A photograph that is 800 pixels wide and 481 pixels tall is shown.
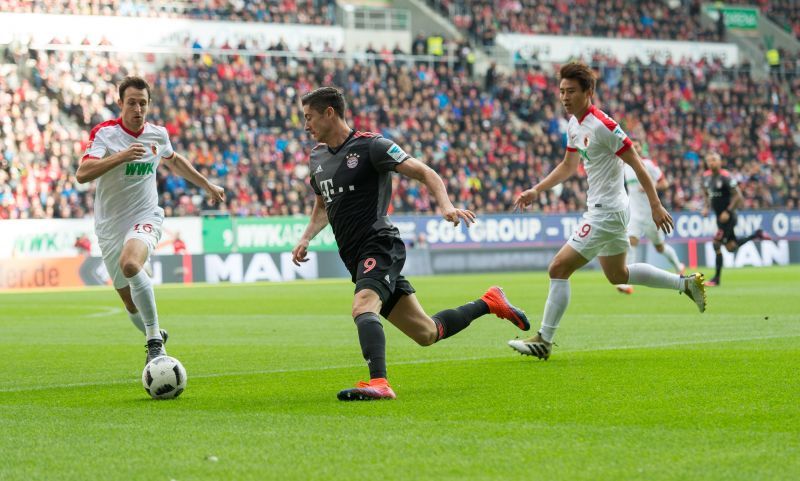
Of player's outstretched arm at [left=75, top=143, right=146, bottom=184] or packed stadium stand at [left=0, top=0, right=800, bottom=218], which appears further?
packed stadium stand at [left=0, top=0, right=800, bottom=218]

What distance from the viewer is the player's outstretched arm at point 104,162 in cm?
930

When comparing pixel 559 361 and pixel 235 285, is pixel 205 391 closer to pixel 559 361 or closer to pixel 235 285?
pixel 559 361

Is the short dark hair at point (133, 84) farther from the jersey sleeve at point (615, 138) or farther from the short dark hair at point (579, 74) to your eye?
the jersey sleeve at point (615, 138)

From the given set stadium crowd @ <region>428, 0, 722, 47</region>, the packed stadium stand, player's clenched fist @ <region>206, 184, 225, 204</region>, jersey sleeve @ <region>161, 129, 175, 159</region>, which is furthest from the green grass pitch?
stadium crowd @ <region>428, 0, 722, 47</region>

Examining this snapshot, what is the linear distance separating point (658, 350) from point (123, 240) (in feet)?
15.1

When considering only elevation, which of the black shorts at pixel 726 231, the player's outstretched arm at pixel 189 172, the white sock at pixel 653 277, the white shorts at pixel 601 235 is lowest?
the black shorts at pixel 726 231

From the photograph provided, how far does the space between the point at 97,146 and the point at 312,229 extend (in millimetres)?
2057

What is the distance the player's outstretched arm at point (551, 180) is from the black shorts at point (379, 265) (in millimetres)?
2411

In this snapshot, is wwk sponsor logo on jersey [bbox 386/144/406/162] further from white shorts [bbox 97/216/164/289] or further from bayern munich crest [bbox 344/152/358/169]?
white shorts [bbox 97/216/164/289]

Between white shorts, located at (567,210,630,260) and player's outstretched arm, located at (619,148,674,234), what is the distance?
2.00 feet

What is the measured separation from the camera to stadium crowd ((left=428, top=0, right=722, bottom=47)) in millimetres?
48250

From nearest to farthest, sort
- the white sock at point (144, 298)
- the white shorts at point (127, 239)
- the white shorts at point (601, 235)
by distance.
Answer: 1. the white sock at point (144, 298)
2. the white shorts at point (127, 239)
3. the white shorts at point (601, 235)

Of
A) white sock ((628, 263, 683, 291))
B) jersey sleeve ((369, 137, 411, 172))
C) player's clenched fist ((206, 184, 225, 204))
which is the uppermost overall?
jersey sleeve ((369, 137, 411, 172))

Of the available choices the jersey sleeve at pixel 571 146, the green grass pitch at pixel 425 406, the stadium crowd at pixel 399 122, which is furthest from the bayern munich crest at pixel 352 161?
the stadium crowd at pixel 399 122
